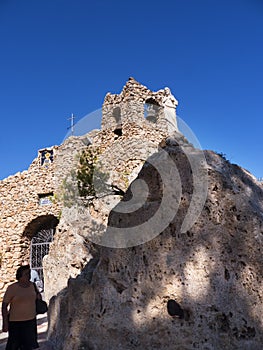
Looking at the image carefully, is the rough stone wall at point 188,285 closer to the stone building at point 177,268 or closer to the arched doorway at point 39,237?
the stone building at point 177,268

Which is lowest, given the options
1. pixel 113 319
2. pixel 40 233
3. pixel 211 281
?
pixel 113 319

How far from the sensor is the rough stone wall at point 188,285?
8.13 feet

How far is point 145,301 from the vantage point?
8.74 feet

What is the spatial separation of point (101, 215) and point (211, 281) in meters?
3.63

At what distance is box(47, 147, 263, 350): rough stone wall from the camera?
97.5 inches

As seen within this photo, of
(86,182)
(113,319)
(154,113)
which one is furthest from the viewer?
Result: (154,113)

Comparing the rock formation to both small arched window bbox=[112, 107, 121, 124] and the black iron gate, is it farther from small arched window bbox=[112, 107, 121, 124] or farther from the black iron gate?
small arched window bbox=[112, 107, 121, 124]

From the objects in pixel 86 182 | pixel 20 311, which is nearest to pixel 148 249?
pixel 20 311

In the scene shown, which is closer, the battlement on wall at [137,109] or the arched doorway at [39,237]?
Answer: the arched doorway at [39,237]

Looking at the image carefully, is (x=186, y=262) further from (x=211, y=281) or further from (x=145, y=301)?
(x=145, y=301)

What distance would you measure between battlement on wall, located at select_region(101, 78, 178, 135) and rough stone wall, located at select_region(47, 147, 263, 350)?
39.7ft

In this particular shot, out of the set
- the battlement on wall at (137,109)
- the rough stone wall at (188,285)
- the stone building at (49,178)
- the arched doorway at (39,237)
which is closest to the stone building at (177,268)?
the rough stone wall at (188,285)

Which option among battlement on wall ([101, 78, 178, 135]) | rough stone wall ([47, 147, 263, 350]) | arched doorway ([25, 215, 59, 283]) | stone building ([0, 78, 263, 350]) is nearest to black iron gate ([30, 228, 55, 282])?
arched doorway ([25, 215, 59, 283])

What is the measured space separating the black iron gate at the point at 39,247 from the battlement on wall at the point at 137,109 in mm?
5521
